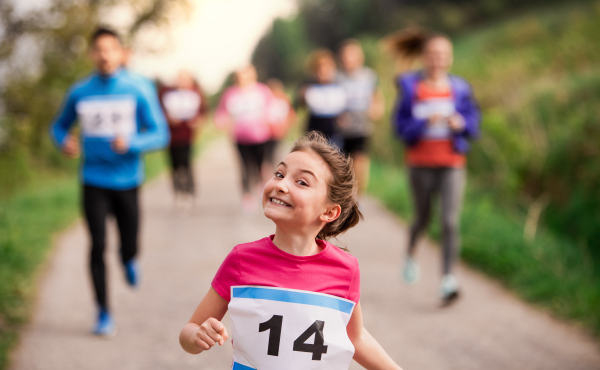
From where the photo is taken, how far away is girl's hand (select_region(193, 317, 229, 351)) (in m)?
1.78

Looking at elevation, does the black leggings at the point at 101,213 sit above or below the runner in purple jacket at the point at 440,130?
below

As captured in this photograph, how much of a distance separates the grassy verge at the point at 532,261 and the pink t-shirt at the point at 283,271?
3150 mm

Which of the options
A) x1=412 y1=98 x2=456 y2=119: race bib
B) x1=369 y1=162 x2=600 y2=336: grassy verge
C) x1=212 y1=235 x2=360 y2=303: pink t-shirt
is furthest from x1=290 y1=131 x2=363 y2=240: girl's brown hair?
x1=369 y1=162 x2=600 y2=336: grassy verge

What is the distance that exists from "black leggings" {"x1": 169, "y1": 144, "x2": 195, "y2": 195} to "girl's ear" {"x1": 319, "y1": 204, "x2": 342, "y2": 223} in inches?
294

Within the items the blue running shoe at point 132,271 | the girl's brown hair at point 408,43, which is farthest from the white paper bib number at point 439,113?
the blue running shoe at point 132,271

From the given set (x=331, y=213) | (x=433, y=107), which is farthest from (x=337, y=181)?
(x=433, y=107)

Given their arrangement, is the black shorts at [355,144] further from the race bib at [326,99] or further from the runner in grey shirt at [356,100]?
the race bib at [326,99]

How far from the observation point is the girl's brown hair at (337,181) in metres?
2.00

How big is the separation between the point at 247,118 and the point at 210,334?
24.1 ft

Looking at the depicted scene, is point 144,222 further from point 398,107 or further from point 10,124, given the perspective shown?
point 398,107

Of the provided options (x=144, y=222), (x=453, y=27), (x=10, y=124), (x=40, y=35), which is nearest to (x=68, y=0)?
(x=40, y=35)

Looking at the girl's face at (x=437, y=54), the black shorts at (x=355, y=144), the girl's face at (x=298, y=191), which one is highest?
the girl's face at (x=437, y=54)

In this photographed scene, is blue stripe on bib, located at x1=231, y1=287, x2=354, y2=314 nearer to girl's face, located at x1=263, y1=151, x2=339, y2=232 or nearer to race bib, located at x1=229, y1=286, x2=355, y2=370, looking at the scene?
race bib, located at x1=229, y1=286, x2=355, y2=370

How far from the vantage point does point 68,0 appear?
1173 cm
